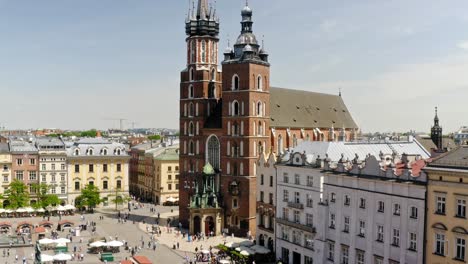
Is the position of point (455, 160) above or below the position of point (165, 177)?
above

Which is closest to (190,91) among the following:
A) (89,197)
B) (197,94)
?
(197,94)

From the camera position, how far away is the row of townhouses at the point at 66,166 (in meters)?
106

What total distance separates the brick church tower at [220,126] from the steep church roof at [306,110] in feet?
28.3

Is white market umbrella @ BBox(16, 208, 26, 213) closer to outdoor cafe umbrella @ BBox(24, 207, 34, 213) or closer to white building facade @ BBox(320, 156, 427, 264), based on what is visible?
outdoor cafe umbrella @ BBox(24, 207, 34, 213)

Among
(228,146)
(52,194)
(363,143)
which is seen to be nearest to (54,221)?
(52,194)

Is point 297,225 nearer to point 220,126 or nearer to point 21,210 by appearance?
point 220,126

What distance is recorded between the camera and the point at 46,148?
108562mm

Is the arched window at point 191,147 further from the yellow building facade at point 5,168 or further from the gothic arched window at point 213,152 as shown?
the yellow building facade at point 5,168

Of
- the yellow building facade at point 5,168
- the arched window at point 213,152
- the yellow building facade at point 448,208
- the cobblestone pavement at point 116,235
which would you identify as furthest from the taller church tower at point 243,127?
the yellow building facade at point 5,168

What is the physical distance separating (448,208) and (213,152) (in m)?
52.0

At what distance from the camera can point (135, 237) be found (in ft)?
269

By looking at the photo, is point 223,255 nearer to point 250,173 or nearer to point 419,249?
point 250,173

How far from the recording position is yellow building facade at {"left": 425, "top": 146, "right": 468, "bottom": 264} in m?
42.1

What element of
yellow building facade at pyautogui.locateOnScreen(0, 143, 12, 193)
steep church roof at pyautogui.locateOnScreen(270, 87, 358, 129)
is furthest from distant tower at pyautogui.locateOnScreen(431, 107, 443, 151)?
yellow building facade at pyautogui.locateOnScreen(0, 143, 12, 193)
